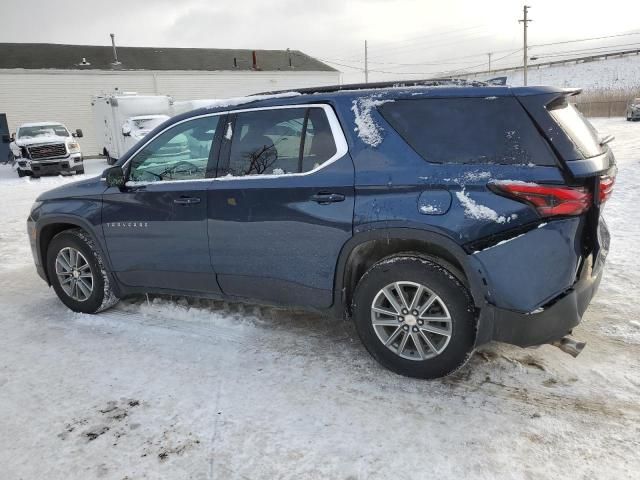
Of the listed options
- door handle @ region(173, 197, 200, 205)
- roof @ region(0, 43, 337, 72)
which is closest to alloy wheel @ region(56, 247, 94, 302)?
door handle @ region(173, 197, 200, 205)

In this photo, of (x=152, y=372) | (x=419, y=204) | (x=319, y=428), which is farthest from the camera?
(x=152, y=372)

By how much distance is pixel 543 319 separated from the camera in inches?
112

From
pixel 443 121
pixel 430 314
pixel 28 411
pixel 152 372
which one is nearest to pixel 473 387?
pixel 430 314

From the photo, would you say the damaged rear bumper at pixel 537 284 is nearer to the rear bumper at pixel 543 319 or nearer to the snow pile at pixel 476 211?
the rear bumper at pixel 543 319

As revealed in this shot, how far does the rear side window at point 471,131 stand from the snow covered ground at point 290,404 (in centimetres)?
141

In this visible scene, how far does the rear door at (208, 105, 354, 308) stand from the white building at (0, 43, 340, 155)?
28769 mm

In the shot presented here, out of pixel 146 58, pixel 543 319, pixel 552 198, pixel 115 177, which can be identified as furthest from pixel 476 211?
pixel 146 58

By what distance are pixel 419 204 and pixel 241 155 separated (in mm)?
1426

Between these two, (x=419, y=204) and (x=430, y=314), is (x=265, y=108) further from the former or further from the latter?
(x=430, y=314)

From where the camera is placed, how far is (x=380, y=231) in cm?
312

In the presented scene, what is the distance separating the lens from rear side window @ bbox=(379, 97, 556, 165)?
2828 mm

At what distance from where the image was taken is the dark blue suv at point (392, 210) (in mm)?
2809

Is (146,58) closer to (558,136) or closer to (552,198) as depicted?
(558,136)

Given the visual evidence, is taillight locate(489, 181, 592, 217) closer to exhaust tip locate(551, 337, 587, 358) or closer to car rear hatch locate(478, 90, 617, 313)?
car rear hatch locate(478, 90, 617, 313)
